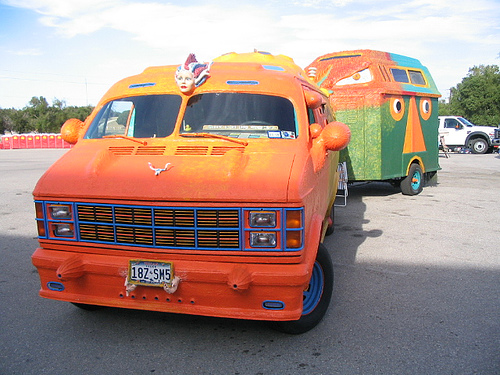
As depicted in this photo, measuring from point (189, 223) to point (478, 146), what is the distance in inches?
1078

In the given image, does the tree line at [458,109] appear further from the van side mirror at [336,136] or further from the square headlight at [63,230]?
the square headlight at [63,230]

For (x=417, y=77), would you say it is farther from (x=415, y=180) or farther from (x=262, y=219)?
(x=262, y=219)

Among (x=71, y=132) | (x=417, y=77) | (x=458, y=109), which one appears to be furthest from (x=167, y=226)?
(x=458, y=109)

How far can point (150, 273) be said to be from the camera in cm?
344

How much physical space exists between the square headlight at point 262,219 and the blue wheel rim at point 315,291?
886 mm

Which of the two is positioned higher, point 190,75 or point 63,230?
point 190,75

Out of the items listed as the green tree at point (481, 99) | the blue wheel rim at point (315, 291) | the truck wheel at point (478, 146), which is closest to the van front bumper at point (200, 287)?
the blue wheel rim at point (315, 291)

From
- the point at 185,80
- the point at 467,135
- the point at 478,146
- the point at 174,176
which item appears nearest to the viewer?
the point at 174,176

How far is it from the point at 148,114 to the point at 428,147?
348 inches

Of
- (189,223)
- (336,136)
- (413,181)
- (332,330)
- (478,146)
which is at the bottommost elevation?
(478,146)

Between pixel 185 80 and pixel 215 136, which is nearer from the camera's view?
pixel 215 136

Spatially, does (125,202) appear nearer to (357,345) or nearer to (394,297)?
(357,345)

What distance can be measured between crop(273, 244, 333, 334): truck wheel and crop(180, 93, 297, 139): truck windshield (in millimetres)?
1174

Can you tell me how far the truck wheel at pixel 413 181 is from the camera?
10992mm
